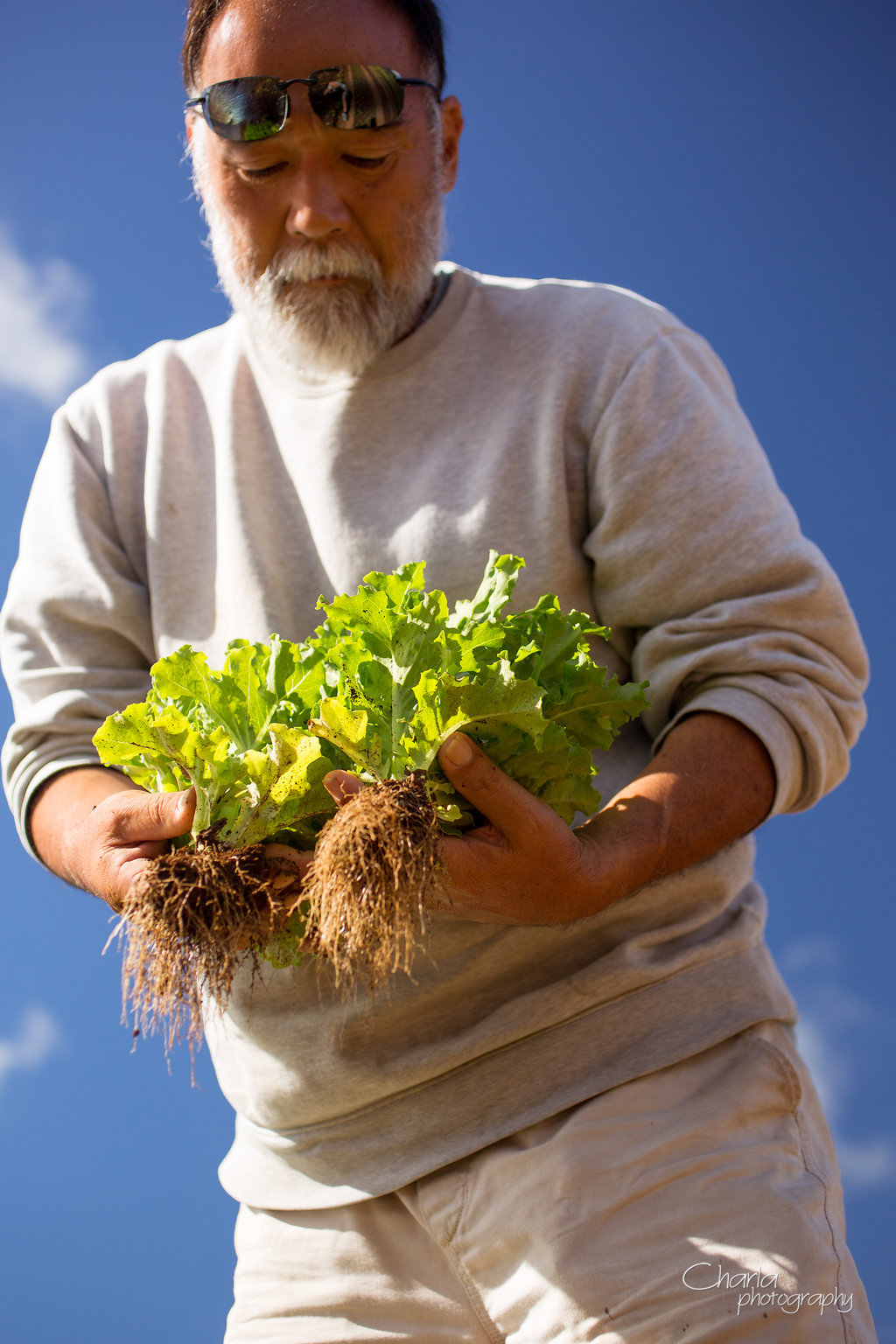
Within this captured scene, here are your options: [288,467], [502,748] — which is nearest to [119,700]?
[288,467]

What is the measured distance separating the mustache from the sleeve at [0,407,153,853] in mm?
568

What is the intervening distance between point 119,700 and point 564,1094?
118cm

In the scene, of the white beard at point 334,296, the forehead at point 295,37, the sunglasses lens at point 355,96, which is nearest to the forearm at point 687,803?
the white beard at point 334,296

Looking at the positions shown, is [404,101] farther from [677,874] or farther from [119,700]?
[677,874]

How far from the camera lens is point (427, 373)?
2.34m

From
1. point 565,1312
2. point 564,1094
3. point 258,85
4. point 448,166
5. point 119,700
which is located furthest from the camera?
point 448,166

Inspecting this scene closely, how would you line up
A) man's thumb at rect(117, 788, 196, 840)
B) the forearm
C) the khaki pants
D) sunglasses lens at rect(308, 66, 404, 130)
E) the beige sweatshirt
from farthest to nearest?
sunglasses lens at rect(308, 66, 404, 130), the beige sweatshirt, the forearm, the khaki pants, man's thumb at rect(117, 788, 196, 840)

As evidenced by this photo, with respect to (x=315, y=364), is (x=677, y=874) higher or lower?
lower

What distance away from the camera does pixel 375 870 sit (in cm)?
147

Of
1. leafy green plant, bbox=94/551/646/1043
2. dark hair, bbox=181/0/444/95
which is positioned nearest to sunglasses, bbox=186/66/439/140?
dark hair, bbox=181/0/444/95

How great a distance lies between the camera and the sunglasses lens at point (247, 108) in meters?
2.06

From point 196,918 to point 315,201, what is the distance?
1371 millimetres

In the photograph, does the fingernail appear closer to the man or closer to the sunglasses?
the man

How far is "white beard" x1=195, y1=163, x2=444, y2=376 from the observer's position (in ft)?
7.29
